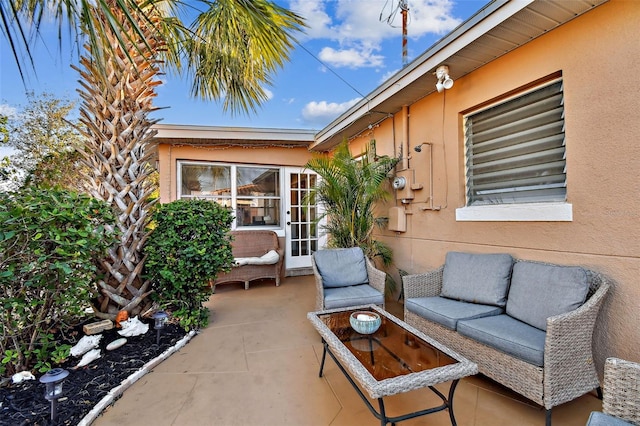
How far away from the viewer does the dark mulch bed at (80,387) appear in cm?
186

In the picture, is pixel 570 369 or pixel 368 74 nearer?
pixel 570 369

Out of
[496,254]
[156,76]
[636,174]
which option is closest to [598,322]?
Result: [496,254]

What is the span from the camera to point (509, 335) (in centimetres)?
204

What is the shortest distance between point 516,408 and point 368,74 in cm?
648

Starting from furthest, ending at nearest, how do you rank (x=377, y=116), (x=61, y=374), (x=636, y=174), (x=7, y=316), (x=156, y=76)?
(x=377, y=116)
(x=156, y=76)
(x=7, y=316)
(x=636, y=174)
(x=61, y=374)

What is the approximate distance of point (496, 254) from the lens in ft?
9.12

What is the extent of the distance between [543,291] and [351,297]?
172 centimetres

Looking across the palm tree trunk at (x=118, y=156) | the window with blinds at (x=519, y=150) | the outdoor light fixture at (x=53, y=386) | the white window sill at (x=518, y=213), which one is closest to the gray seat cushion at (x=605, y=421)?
the white window sill at (x=518, y=213)

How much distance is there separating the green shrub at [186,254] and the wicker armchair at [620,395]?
3326 millimetres

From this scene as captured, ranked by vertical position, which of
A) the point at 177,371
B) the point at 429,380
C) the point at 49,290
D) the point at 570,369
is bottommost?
the point at 177,371

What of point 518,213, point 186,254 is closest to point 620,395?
point 518,213

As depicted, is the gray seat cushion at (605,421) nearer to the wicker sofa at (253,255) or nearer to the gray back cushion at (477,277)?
the gray back cushion at (477,277)

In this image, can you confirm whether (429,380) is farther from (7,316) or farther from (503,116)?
(7,316)

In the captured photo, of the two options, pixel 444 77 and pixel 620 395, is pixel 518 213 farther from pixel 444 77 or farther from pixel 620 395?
pixel 620 395
